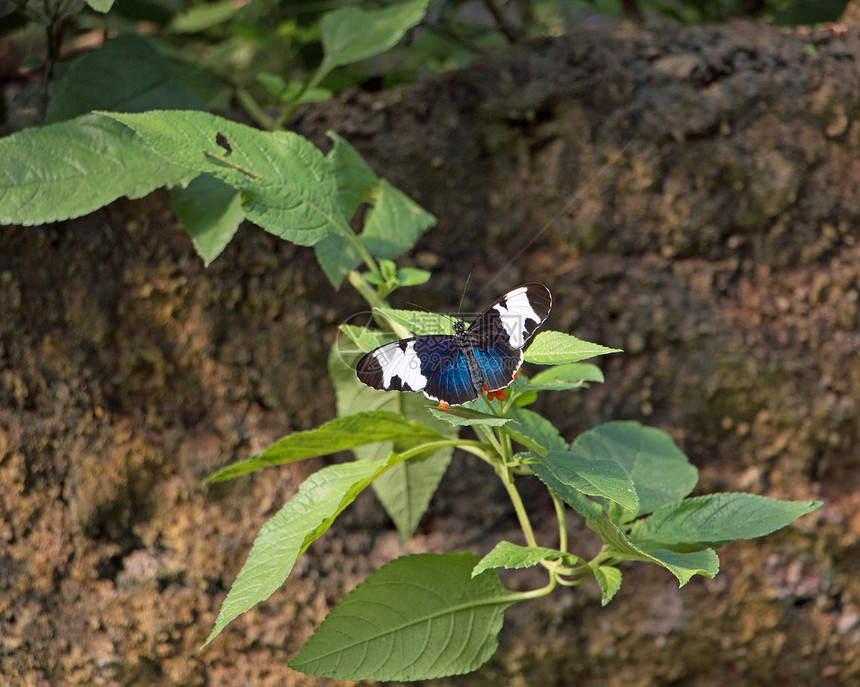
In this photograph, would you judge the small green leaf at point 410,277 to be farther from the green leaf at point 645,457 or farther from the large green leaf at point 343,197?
the green leaf at point 645,457

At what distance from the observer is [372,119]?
1411mm

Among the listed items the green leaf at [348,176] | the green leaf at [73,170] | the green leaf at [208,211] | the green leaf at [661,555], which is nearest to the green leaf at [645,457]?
the green leaf at [661,555]

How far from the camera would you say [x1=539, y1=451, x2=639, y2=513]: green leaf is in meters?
0.79

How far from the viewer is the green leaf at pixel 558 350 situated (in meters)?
0.83

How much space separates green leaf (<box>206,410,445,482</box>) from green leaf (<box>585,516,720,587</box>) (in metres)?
0.29

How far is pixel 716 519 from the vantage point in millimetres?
960

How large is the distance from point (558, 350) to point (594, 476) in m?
0.16

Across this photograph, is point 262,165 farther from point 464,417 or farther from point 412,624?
point 412,624

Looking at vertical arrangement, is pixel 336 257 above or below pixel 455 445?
above

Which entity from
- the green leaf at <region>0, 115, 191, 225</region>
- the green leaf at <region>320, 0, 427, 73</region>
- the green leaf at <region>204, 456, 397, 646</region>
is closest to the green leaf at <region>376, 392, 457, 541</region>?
the green leaf at <region>204, 456, 397, 646</region>

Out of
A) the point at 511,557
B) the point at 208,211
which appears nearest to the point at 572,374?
the point at 511,557

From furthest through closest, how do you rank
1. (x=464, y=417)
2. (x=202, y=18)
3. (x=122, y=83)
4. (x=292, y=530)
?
1. (x=202, y=18)
2. (x=122, y=83)
3. (x=292, y=530)
4. (x=464, y=417)

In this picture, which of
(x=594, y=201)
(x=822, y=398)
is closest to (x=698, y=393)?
(x=822, y=398)

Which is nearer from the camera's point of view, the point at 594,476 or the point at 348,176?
the point at 594,476
